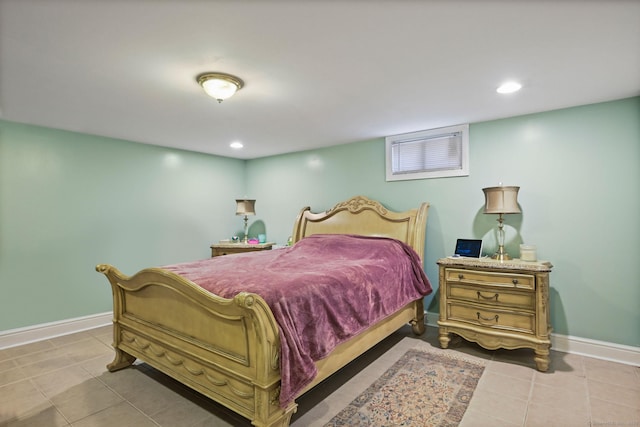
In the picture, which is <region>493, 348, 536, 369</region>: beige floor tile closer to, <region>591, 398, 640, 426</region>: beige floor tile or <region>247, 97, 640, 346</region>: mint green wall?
<region>247, 97, 640, 346</region>: mint green wall

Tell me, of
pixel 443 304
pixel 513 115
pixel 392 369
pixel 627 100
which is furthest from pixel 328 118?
pixel 627 100

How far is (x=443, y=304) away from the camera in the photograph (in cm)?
311

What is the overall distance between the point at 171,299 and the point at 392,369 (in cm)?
182

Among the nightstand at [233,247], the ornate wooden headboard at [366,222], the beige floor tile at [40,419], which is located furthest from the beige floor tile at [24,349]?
the ornate wooden headboard at [366,222]

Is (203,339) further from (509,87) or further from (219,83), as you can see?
(509,87)

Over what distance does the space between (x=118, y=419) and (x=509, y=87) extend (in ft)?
11.8

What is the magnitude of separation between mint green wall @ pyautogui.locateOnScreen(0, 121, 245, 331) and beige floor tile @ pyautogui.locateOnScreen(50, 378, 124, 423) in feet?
5.40

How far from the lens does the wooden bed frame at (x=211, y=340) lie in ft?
5.56

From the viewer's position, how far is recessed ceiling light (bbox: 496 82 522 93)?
2460 millimetres

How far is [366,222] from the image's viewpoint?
402 cm

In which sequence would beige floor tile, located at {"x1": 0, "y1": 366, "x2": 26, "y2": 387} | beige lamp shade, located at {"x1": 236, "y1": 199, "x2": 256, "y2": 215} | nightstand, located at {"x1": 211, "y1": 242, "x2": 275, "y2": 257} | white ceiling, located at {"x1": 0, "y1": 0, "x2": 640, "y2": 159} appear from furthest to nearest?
1. beige lamp shade, located at {"x1": 236, "y1": 199, "x2": 256, "y2": 215}
2. nightstand, located at {"x1": 211, "y1": 242, "x2": 275, "y2": 257}
3. beige floor tile, located at {"x1": 0, "y1": 366, "x2": 26, "y2": 387}
4. white ceiling, located at {"x1": 0, "y1": 0, "x2": 640, "y2": 159}

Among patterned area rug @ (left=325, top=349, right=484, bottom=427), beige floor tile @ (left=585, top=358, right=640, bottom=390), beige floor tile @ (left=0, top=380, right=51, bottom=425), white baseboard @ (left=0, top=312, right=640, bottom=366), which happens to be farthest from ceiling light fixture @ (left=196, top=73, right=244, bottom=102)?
beige floor tile @ (left=585, top=358, right=640, bottom=390)

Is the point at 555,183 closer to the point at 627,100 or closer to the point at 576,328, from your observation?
the point at 627,100

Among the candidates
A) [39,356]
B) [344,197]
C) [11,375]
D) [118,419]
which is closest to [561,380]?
[344,197]
